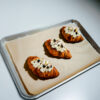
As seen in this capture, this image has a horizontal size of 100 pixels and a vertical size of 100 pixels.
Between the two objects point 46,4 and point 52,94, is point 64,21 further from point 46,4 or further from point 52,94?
point 52,94

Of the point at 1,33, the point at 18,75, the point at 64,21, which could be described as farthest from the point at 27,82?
the point at 64,21

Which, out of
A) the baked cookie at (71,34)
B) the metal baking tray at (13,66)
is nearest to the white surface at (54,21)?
the metal baking tray at (13,66)

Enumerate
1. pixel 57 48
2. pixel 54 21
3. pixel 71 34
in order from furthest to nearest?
pixel 54 21, pixel 71 34, pixel 57 48

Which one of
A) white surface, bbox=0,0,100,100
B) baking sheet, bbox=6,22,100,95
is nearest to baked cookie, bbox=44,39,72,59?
baking sheet, bbox=6,22,100,95

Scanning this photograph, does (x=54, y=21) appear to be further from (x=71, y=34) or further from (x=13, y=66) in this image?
Result: (x=13, y=66)

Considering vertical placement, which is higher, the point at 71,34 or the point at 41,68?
the point at 71,34

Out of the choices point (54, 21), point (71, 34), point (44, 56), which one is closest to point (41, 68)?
point (44, 56)

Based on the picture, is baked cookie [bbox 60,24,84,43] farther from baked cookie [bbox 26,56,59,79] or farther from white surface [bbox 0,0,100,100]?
baked cookie [bbox 26,56,59,79]

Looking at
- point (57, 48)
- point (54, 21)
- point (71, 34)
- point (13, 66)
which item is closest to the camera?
point (13, 66)
